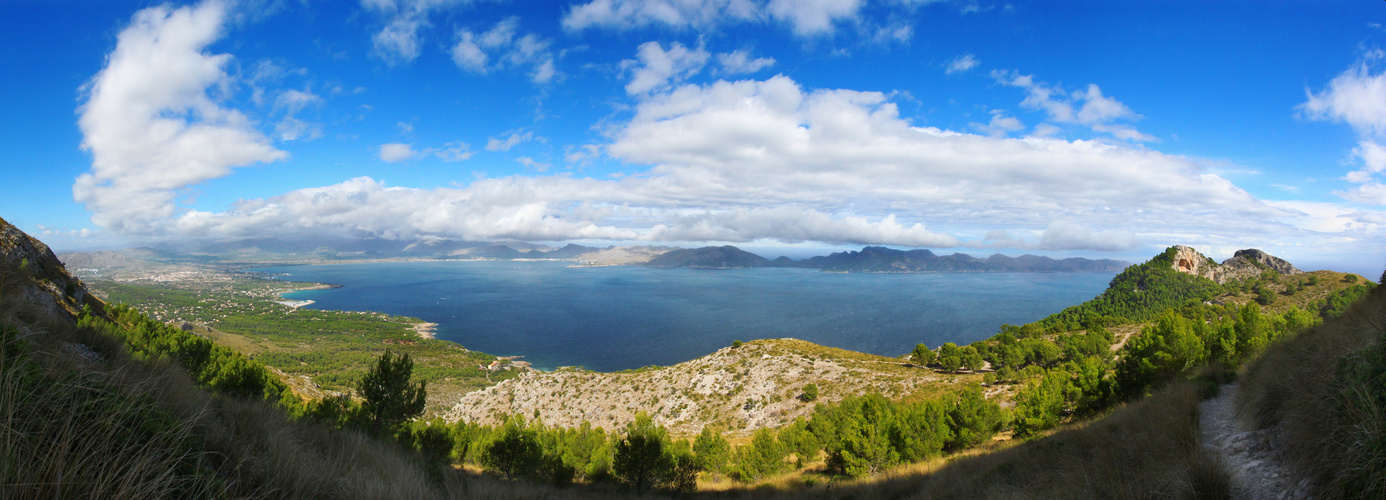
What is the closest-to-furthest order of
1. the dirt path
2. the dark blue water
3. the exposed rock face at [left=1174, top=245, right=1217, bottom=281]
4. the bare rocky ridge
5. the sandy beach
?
the dirt path < the bare rocky ridge < the exposed rock face at [left=1174, top=245, right=1217, bottom=281] < the dark blue water < the sandy beach

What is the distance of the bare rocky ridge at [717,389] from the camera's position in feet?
111

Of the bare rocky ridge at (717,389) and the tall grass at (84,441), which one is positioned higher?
the tall grass at (84,441)

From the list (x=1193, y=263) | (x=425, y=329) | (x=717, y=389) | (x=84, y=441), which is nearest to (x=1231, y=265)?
(x=1193, y=263)

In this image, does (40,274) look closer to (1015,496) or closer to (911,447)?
(1015,496)

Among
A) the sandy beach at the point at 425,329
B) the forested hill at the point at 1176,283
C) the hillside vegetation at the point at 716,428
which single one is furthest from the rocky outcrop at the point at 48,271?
the sandy beach at the point at 425,329

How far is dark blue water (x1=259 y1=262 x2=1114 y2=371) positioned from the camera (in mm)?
88469

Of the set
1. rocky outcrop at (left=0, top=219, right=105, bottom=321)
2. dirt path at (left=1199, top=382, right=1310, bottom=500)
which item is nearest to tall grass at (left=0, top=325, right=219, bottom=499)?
dirt path at (left=1199, top=382, right=1310, bottom=500)

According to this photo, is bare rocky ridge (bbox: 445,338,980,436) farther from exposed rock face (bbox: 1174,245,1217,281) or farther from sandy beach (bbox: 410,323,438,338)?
exposed rock face (bbox: 1174,245,1217,281)

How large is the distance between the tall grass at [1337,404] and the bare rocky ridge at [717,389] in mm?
26996

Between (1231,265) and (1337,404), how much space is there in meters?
118

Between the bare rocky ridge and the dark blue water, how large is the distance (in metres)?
31.8

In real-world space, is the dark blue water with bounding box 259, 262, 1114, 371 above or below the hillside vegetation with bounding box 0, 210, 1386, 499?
below

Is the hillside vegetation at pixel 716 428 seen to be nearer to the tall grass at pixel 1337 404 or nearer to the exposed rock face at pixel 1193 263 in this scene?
the tall grass at pixel 1337 404

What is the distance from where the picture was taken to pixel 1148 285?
77875 millimetres
